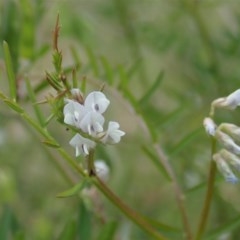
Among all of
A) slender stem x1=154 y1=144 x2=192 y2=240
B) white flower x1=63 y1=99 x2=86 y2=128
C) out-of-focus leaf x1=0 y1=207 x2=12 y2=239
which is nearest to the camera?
white flower x1=63 y1=99 x2=86 y2=128

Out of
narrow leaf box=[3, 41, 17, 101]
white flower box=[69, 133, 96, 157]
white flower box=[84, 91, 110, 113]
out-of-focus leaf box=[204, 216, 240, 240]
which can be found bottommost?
out-of-focus leaf box=[204, 216, 240, 240]

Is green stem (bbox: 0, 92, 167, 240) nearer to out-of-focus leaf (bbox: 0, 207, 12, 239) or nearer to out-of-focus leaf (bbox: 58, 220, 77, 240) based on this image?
out-of-focus leaf (bbox: 58, 220, 77, 240)

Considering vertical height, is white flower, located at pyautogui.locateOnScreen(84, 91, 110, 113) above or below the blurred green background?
above

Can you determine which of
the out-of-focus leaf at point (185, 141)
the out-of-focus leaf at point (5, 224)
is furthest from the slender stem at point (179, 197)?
the out-of-focus leaf at point (5, 224)

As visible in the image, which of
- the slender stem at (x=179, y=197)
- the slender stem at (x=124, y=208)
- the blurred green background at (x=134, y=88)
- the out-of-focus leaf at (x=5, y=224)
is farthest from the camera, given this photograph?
the blurred green background at (x=134, y=88)

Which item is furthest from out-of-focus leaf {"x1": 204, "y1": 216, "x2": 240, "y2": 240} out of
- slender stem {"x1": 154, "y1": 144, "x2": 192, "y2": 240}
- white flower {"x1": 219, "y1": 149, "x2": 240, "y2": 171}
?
A: white flower {"x1": 219, "y1": 149, "x2": 240, "y2": 171}

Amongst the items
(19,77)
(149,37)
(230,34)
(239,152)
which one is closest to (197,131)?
(239,152)

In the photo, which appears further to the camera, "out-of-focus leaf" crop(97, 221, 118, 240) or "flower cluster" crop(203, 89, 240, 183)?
"out-of-focus leaf" crop(97, 221, 118, 240)

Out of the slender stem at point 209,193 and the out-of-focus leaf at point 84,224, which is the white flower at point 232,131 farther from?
the out-of-focus leaf at point 84,224
